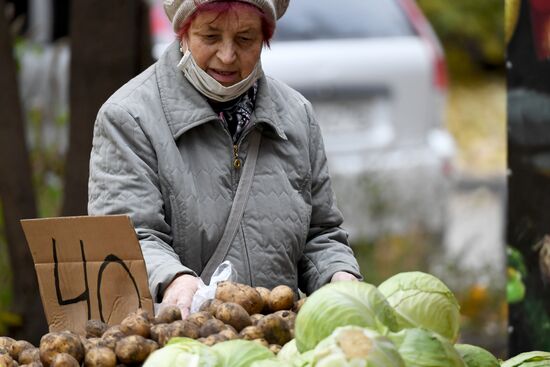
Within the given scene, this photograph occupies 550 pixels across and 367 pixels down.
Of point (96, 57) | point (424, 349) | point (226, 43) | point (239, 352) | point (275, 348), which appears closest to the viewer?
point (424, 349)

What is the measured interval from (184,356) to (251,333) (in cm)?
37

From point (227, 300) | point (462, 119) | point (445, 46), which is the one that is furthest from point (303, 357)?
point (445, 46)

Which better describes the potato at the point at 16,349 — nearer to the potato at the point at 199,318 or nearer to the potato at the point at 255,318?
the potato at the point at 199,318

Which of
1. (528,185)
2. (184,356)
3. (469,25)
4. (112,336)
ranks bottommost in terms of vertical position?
(469,25)

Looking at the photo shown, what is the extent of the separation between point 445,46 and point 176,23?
12338 mm

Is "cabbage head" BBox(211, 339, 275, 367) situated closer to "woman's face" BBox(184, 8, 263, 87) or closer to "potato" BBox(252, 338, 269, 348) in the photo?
"potato" BBox(252, 338, 269, 348)

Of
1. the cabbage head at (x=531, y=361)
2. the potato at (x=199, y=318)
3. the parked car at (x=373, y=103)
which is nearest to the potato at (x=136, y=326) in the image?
Answer: the potato at (x=199, y=318)

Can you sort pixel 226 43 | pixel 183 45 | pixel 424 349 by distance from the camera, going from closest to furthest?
pixel 424 349 < pixel 226 43 < pixel 183 45

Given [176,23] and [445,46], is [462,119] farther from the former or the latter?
[176,23]

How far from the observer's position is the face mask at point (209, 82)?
347 cm

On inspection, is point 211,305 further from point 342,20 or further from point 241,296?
point 342,20

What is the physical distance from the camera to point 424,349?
8.52 ft

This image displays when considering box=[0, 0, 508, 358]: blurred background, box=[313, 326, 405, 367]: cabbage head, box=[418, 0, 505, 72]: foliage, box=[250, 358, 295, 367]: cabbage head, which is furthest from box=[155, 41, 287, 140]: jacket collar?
box=[418, 0, 505, 72]: foliage

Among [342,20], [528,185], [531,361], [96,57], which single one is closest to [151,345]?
[531,361]
